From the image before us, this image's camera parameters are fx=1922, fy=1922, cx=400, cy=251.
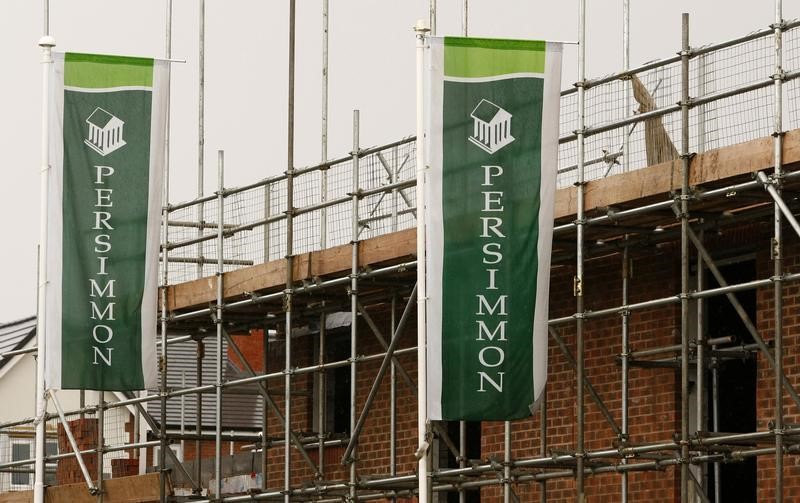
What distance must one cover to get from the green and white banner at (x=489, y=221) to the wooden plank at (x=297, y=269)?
10.2 feet

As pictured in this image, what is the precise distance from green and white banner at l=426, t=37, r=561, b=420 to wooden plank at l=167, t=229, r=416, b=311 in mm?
3118

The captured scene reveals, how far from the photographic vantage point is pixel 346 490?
18938mm

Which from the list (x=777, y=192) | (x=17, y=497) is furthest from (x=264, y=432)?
(x=777, y=192)

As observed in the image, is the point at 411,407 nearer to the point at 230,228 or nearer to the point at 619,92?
the point at 230,228

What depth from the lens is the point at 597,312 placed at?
52.1 feet

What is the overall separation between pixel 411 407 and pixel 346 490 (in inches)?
59.0

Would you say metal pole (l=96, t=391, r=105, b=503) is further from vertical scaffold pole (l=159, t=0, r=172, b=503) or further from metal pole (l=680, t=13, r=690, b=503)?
metal pole (l=680, t=13, r=690, b=503)

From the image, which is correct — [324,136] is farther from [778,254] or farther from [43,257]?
[778,254]

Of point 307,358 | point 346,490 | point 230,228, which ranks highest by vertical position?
point 230,228

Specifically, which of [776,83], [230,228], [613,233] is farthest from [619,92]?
[230,228]

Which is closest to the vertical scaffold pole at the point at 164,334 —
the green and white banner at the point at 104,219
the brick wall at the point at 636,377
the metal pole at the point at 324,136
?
the metal pole at the point at 324,136

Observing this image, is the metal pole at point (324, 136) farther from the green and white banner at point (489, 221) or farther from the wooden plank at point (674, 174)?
the green and white banner at point (489, 221)

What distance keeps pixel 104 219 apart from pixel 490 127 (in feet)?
15.9

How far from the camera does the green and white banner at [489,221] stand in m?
14.5
